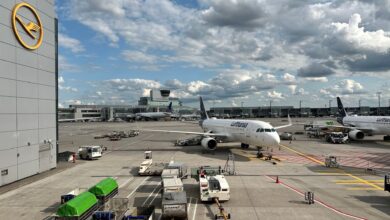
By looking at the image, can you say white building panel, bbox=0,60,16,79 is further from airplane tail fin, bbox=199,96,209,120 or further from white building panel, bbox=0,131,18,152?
airplane tail fin, bbox=199,96,209,120

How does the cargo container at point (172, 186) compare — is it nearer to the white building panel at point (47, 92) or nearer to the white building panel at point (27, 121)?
the white building panel at point (27, 121)

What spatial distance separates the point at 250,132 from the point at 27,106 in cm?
2759

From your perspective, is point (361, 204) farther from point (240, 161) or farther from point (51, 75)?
point (51, 75)

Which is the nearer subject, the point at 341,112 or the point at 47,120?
the point at 47,120

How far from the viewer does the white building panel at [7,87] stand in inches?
1142

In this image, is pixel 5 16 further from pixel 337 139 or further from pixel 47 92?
pixel 337 139

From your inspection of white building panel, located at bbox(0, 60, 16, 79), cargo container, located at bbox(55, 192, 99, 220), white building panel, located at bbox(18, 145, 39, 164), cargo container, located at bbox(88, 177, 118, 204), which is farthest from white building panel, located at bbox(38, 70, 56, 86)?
cargo container, located at bbox(55, 192, 99, 220)

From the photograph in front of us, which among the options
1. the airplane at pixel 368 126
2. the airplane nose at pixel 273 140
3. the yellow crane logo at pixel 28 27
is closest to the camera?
the yellow crane logo at pixel 28 27

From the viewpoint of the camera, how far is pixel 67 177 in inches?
1291

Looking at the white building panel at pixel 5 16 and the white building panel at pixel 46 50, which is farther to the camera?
the white building panel at pixel 46 50

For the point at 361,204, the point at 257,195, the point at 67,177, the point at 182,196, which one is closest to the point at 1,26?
the point at 67,177

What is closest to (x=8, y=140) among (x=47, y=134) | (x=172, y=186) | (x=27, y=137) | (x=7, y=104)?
(x=27, y=137)

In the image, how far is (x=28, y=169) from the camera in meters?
33.1

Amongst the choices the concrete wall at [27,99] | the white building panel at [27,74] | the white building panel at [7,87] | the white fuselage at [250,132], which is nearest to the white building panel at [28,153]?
the concrete wall at [27,99]
